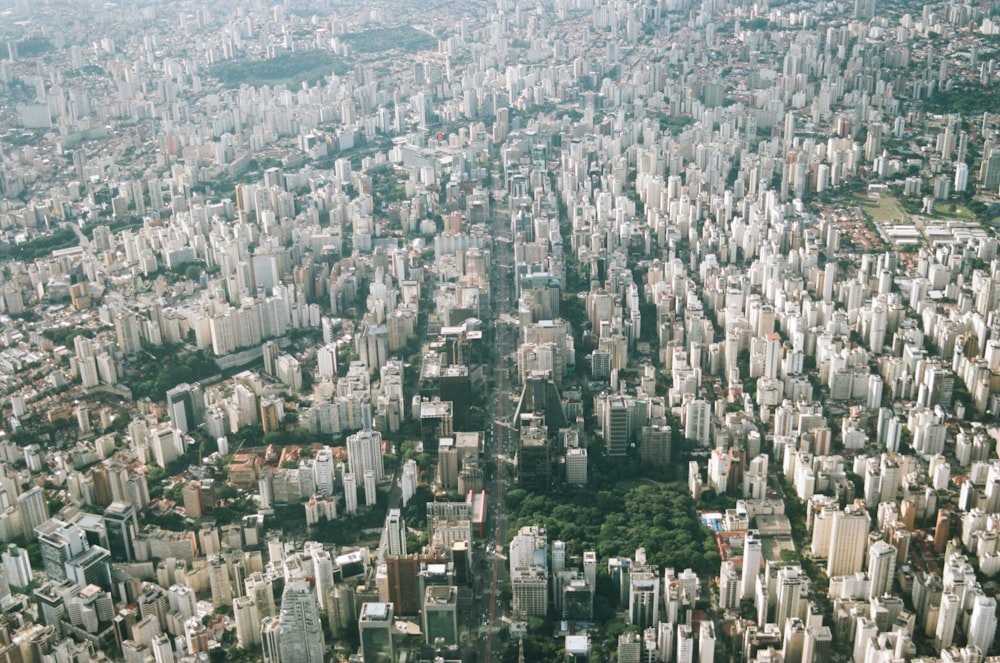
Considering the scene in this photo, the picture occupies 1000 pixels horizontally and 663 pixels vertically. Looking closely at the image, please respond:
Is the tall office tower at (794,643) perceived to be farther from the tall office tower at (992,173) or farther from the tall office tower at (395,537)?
the tall office tower at (992,173)

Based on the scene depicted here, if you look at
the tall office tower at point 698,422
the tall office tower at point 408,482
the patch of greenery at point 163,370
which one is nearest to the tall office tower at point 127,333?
the patch of greenery at point 163,370

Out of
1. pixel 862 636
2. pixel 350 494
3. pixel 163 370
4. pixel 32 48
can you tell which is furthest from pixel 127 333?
pixel 32 48

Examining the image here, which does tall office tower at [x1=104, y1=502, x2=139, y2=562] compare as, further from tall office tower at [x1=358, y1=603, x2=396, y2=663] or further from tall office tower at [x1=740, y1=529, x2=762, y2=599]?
tall office tower at [x1=740, y1=529, x2=762, y2=599]

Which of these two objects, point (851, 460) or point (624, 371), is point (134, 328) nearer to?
point (624, 371)

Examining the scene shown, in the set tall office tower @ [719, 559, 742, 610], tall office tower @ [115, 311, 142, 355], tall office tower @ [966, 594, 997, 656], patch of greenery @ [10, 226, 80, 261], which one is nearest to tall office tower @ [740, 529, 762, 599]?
tall office tower @ [719, 559, 742, 610]

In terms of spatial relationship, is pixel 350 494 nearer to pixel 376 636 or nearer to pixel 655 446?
pixel 376 636
